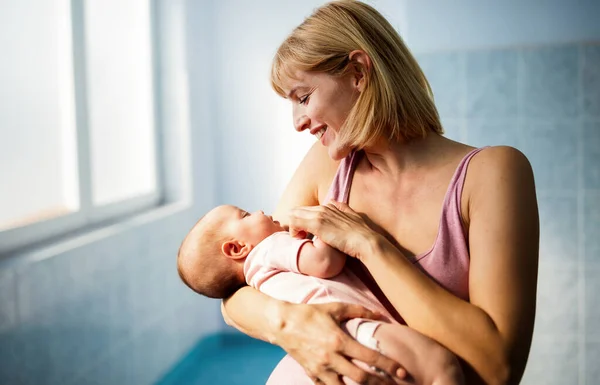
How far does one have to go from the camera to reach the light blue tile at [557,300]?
3066mm

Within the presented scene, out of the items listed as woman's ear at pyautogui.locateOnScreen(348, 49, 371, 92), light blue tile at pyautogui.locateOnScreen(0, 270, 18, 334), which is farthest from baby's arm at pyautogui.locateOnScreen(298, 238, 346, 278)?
light blue tile at pyautogui.locateOnScreen(0, 270, 18, 334)

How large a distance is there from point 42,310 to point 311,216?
135 cm

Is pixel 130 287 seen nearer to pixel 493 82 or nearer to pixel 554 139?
pixel 493 82

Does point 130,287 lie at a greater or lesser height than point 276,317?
lesser

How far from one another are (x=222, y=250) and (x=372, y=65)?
0.52 metres

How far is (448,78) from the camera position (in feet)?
9.90

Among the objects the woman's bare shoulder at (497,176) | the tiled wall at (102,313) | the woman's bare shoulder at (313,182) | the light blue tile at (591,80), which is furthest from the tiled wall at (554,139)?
the woman's bare shoulder at (497,176)

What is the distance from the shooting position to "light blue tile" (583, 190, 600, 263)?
9.85 ft

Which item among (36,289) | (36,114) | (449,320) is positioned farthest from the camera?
(36,114)

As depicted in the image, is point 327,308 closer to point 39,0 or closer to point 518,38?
point 39,0

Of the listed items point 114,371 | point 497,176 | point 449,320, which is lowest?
point 114,371

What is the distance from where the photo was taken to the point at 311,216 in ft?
3.93

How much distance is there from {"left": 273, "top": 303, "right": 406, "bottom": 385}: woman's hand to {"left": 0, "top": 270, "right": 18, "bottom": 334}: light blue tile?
44.9 inches

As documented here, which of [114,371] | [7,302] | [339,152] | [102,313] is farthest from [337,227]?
[114,371]
